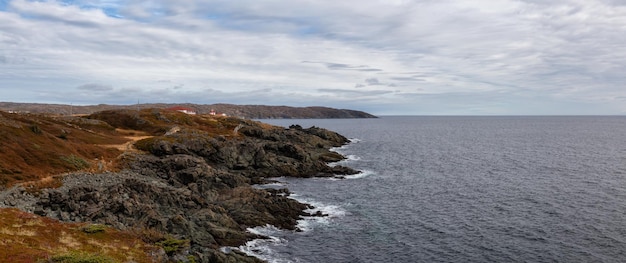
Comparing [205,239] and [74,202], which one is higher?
[74,202]

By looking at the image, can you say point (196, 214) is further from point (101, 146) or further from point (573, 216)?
point (573, 216)

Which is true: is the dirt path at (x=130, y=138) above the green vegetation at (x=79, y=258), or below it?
above

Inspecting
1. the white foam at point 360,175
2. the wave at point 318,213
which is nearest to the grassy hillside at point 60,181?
the wave at point 318,213

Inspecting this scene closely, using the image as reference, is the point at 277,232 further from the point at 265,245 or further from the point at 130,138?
the point at 130,138

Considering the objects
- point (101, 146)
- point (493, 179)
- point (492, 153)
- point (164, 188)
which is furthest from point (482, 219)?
point (492, 153)

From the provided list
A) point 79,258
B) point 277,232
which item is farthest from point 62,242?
point 277,232

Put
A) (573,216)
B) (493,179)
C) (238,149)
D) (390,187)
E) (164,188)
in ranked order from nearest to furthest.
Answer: (164,188) → (573,216) → (390,187) → (493,179) → (238,149)

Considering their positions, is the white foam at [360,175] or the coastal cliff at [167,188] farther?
the white foam at [360,175]

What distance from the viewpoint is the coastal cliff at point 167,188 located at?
40.7 metres

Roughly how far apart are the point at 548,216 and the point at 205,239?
138ft

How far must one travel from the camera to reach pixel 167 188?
53.8m

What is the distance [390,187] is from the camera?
78812 mm

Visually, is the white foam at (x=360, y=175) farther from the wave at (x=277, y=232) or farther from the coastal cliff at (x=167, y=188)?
the wave at (x=277, y=232)

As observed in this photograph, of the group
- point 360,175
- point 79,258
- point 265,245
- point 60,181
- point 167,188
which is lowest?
point 265,245
